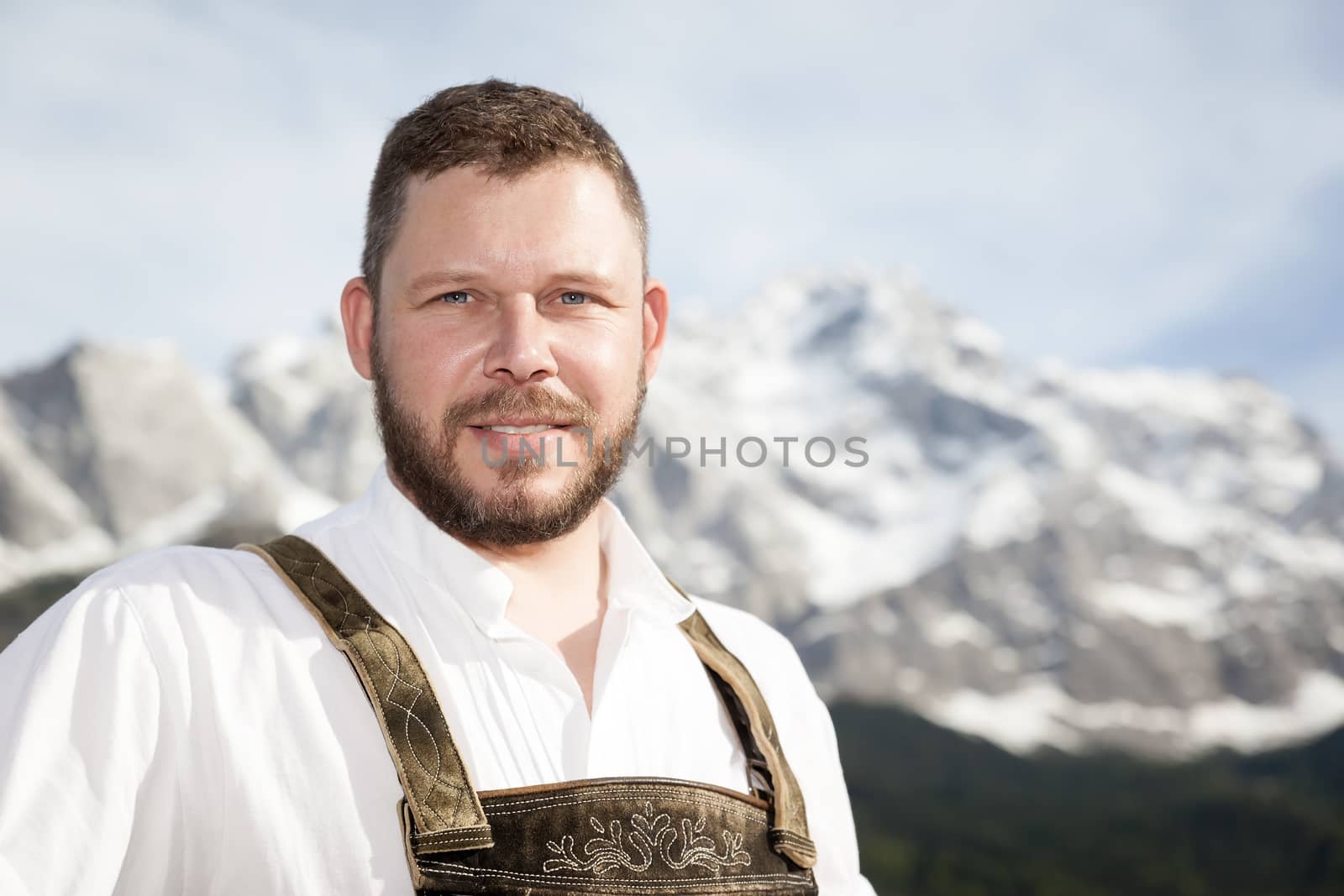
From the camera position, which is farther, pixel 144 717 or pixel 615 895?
pixel 615 895

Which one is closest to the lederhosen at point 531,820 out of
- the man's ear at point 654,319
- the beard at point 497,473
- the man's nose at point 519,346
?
the beard at point 497,473

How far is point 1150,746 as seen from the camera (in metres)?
190

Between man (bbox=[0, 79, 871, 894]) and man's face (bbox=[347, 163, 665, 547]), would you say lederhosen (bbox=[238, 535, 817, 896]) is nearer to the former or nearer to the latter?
man (bbox=[0, 79, 871, 894])

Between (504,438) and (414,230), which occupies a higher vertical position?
(414,230)

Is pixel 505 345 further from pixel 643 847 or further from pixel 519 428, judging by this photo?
pixel 643 847

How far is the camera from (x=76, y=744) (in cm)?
248

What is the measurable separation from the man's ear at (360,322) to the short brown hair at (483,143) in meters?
0.07

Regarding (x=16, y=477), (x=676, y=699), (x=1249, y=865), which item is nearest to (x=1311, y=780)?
(x=1249, y=865)

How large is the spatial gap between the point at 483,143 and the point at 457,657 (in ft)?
4.88

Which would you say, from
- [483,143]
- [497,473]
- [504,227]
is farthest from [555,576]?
[483,143]

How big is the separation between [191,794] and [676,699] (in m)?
1.42

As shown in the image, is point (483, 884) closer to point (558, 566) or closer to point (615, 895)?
point (615, 895)

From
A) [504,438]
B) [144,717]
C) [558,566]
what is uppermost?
[504,438]

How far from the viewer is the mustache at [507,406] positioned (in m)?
3.18
